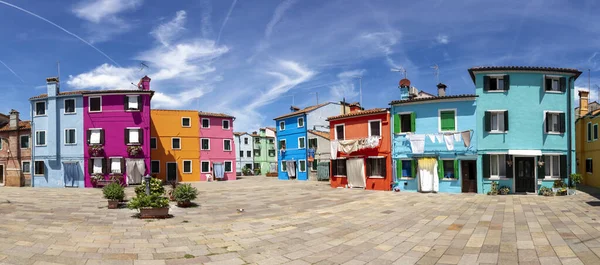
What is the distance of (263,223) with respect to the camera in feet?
45.0

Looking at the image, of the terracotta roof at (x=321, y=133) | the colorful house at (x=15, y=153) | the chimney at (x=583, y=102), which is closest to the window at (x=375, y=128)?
the terracotta roof at (x=321, y=133)

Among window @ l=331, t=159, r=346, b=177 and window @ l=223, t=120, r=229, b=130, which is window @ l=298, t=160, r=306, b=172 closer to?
window @ l=223, t=120, r=229, b=130

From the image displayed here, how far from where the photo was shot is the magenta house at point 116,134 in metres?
33.7

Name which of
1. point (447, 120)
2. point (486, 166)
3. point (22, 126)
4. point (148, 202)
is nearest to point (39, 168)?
point (22, 126)

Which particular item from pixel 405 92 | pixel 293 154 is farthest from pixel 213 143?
pixel 405 92

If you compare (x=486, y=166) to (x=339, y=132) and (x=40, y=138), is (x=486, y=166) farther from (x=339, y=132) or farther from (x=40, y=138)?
(x=40, y=138)

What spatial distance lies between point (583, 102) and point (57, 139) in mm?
52714

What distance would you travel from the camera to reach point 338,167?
31125 millimetres

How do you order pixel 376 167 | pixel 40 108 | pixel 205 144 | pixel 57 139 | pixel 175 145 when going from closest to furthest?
pixel 376 167 → pixel 57 139 → pixel 40 108 → pixel 175 145 → pixel 205 144

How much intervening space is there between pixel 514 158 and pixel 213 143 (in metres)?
34.6

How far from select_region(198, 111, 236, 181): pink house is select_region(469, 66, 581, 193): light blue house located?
3213 centimetres

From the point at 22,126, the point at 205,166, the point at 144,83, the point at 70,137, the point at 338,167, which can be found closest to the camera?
the point at 338,167

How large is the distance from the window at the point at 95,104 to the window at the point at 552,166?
3987 cm

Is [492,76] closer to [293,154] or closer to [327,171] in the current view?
[327,171]
